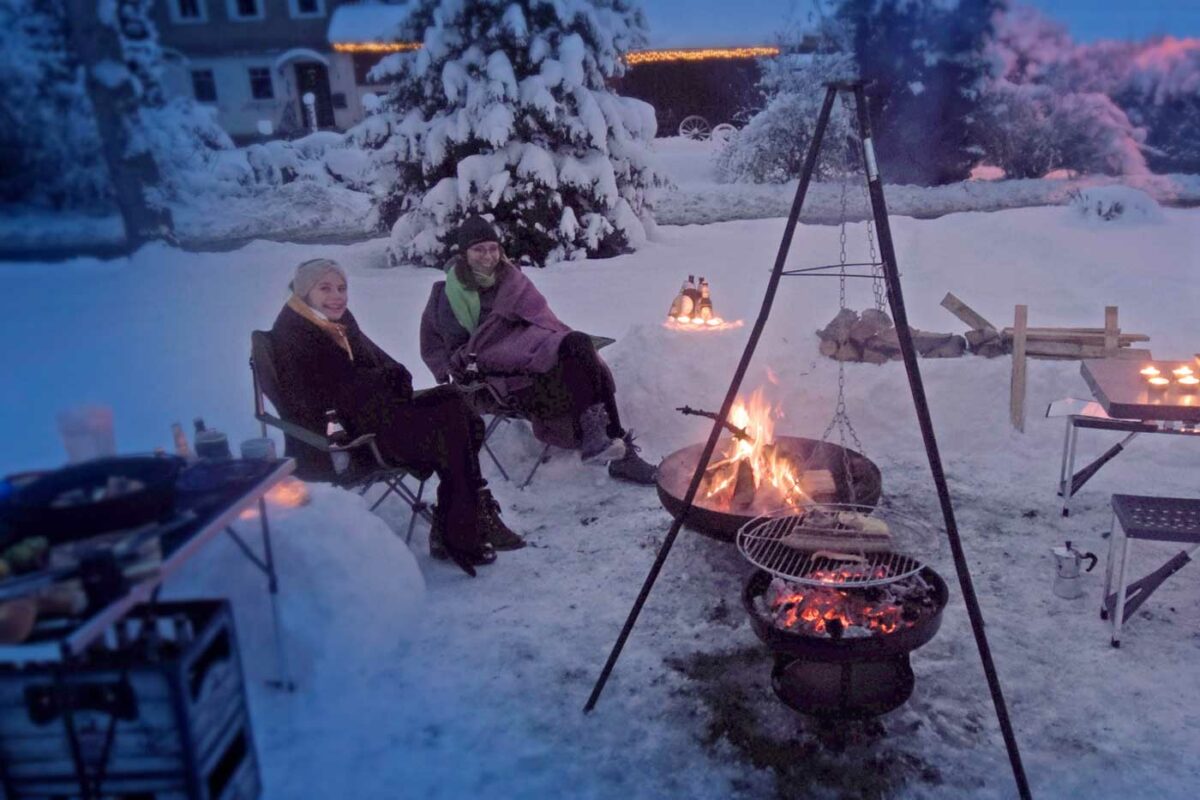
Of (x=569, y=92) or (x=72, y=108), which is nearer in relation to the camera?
(x=569, y=92)

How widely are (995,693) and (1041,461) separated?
3.31 metres

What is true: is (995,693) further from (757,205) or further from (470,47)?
(757,205)

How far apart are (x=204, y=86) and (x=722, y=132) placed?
46.8 ft

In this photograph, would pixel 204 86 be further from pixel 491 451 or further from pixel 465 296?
pixel 491 451

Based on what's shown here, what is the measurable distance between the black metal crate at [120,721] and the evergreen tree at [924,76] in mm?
16568

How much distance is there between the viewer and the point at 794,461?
4746mm

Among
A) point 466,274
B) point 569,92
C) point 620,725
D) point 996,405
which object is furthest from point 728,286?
point 620,725

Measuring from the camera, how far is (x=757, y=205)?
637 inches

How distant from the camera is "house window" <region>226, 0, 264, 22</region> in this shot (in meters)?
21.7

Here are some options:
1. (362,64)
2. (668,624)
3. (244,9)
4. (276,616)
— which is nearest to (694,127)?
(362,64)

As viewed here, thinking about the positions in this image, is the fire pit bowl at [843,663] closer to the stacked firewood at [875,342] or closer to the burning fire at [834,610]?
the burning fire at [834,610]

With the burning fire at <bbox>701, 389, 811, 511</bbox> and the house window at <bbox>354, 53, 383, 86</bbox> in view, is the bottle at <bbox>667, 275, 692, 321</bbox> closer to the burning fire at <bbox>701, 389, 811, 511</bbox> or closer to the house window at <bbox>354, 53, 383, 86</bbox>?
the burning fire at <bbox>701, 389, 811, 511</bbox>

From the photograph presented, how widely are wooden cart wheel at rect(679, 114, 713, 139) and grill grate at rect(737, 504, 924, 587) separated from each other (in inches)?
721

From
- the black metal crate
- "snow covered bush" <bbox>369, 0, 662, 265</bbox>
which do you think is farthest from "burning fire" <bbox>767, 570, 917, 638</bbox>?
"snow covered bush" <bbox>369, 0, 662, 265</bbox>
